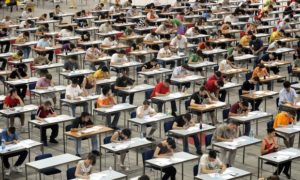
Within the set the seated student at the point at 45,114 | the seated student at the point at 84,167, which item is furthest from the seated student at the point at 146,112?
the seated student at the point at 84,167

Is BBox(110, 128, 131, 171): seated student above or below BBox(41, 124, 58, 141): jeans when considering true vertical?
above

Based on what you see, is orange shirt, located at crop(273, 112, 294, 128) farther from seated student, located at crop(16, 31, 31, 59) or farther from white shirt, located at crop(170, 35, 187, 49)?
seated student, located at crop(16, 31, 31, 59)

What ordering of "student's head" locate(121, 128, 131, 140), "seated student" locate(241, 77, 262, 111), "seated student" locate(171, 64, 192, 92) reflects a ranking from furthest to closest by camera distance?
"seated student" locate(171, 64, 192, 92) → "seated student" locate(241, 77, 262, 111) → "student's head" locate(121, 128, 131, 140)

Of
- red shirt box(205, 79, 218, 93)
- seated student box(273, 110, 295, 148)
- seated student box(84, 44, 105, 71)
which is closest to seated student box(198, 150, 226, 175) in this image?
seated student box(273, 110, 295, 148)

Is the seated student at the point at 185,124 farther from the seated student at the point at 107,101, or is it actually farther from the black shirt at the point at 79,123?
the seated student at the point at 107,101

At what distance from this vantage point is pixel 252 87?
2575cm

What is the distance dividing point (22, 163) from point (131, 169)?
9.78 ft

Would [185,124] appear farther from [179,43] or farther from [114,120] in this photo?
[179,43]

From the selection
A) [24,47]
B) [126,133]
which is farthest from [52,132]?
[24,47]

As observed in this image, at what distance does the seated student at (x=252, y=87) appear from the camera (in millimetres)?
24250

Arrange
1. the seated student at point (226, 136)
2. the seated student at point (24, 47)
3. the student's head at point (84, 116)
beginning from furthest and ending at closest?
the seated student at point (24, 47) < the student's head at point (84, 116) < the seated student at point (226, 136)

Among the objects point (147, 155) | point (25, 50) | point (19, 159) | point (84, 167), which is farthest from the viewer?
point (25, 50)

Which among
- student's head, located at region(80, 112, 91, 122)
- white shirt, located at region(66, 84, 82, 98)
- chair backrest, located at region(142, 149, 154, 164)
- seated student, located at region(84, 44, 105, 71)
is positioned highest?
seated student, located at region(84, 44, 105, 71)

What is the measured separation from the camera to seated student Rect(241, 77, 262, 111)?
24250mm
